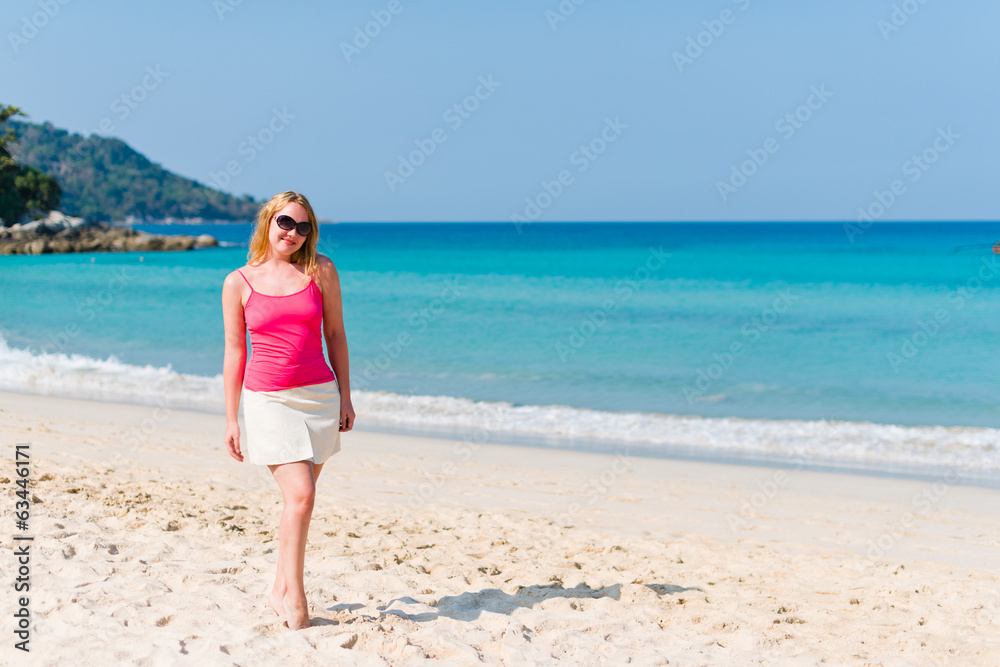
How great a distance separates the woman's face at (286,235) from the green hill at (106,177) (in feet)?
448

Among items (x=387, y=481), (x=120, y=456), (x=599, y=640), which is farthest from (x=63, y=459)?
(x=599, y=640)

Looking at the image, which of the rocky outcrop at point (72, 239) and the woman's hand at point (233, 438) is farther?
the rocky outcrop at point (72, 239)

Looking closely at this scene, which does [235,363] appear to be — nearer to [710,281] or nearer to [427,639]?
[427,639]

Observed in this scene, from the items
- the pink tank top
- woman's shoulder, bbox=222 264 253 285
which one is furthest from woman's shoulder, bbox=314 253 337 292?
woman's shoulder, bbox=222 264 253 285

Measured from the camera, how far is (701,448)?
9.43m

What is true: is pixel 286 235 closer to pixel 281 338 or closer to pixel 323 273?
pixel 323 273

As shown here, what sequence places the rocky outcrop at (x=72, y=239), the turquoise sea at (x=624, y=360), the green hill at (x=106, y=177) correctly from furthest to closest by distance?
the green hill at (x=106, y=177)
the rocky outcrop at (x=72, y=239)
the turquoise sea at (x=624, y=360)

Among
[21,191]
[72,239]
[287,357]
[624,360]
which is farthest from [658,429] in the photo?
[21,191]

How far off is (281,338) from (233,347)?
0.26 metres

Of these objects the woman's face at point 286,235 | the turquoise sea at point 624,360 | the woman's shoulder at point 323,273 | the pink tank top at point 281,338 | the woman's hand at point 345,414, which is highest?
the turquoise sea at point 624,360

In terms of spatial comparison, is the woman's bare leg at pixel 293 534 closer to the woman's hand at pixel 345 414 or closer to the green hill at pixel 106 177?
the woman's hand at pixel 345 414

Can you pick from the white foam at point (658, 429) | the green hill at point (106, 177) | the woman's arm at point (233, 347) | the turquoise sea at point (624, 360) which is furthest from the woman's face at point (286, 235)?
the green hill at point (106, 177)

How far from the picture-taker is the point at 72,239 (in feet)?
204

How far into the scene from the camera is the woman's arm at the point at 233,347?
11.1 ft
